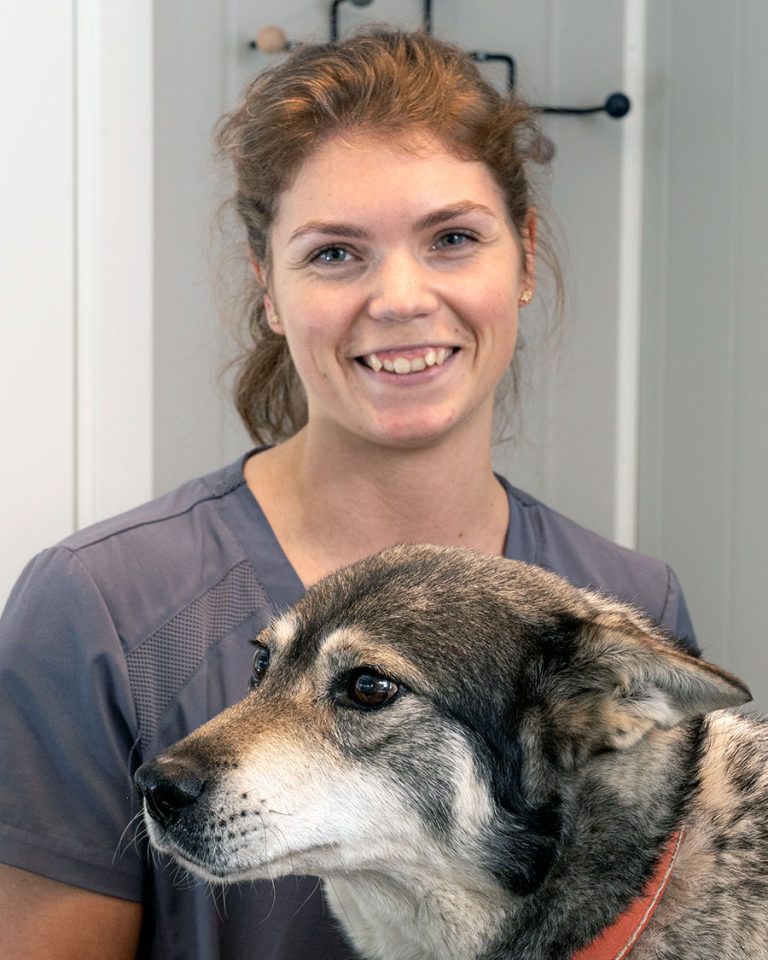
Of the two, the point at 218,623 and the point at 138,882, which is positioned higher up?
the point at 218,623

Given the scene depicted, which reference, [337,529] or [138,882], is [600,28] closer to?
[337,529]

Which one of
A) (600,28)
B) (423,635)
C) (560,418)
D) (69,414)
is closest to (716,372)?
(560,418)

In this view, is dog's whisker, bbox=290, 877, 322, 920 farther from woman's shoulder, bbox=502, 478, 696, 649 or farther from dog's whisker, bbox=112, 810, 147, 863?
woman's shoulder, bbox=502, 478, 696, 649

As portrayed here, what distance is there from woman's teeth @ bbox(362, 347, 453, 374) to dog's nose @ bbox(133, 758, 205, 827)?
788 millimetres

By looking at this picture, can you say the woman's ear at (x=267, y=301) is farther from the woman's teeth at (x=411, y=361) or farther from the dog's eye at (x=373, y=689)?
the dog's eye at (x=373, y=689)

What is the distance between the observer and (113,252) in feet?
9.90

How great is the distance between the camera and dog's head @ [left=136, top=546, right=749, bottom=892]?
149cm

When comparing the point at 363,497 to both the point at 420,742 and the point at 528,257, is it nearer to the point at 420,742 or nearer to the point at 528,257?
the point at 528,257

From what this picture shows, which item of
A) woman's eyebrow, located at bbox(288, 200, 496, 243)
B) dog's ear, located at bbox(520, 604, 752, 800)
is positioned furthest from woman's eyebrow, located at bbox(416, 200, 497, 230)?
dog's ear, located at bbox(520, 604, 752, 800)

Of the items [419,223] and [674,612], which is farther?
[674,612]

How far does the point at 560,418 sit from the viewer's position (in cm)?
360

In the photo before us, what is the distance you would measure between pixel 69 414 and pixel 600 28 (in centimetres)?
179

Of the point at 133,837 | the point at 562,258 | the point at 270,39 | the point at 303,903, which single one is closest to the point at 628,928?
the point at 303,903

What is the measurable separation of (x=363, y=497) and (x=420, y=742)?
2.20 feet
